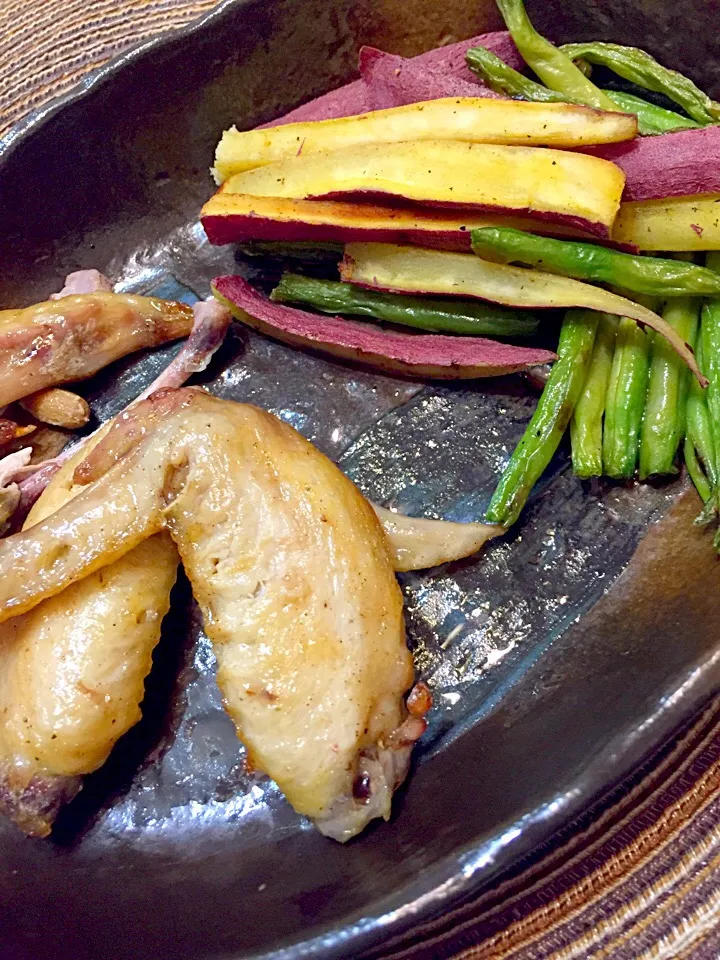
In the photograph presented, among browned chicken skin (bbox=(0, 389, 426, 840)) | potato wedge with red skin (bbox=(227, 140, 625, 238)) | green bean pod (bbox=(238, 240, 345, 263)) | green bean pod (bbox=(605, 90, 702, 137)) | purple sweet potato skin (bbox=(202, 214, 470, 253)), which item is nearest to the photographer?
browned chicken skin (bbox=(0, 389, 426, 840))

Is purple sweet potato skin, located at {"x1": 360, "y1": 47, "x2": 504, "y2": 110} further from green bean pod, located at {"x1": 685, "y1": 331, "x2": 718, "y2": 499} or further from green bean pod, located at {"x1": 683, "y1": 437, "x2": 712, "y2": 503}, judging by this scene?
green bean pod, located at {"x1": 683, "y1": 437, "x2": 712, "y2": 503}

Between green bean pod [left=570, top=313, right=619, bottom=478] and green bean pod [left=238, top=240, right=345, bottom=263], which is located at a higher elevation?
green bean pod [left=238, top=240, right=345, bottom=263]

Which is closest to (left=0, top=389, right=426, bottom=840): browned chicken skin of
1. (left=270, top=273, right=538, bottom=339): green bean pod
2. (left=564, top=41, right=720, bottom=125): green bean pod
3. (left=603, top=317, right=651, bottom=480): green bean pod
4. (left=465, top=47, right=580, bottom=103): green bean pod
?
(left=270, top=273, right=538, bottom=339): green bean pod

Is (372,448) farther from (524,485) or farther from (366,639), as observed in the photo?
(366,639)

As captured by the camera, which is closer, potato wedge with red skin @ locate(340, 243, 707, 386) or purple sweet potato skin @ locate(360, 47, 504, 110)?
potato wedge with red skin @ locate(340, 243, 707, 386)

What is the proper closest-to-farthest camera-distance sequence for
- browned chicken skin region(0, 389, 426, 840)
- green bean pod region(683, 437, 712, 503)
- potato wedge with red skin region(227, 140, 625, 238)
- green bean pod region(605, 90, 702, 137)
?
browned chicken skin region(0, 389, 426, 840)
potato wedge with red skin region(227, 140, 625, 238)
green bean pod region(683, 437, 712, 503)
green bean pod region(605, 90, 702, 137)

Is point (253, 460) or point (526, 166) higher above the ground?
point (526, 166)

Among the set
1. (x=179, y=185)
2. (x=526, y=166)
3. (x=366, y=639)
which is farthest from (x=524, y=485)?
(x=179, y=185)

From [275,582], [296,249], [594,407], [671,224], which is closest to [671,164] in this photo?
[671,224]
